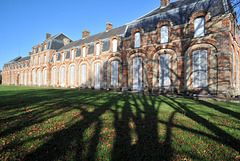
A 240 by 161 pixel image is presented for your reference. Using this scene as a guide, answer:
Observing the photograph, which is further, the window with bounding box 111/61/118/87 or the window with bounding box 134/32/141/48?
the window with bounding box 111/61/118/87

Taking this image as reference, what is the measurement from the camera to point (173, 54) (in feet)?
43.0

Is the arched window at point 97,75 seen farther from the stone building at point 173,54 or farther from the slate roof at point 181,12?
the slate roof at point 181,12

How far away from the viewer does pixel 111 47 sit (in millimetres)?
18922

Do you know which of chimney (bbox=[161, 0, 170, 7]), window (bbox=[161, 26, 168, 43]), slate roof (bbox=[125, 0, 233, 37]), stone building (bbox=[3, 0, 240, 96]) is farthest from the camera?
chimney (bbox=[161, 0, 170, 7])

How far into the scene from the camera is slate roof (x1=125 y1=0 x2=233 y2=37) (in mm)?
11273

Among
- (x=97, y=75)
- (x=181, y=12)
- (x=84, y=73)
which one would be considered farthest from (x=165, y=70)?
(x=84, y=73)

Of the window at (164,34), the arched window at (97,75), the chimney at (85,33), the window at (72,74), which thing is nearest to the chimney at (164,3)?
the window at (164,34)

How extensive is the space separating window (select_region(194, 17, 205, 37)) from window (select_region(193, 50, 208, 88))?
5.37 ft

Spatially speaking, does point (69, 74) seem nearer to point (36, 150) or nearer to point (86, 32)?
point (86, 32)

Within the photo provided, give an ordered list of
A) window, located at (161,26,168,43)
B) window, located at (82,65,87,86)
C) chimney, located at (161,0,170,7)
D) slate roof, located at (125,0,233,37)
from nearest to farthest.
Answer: slate roof, located at (125,0,233,37) → window, located at (161,26,168,43) → chimney, located at (161,0,170,7) → window, located at (82,65,87,86)

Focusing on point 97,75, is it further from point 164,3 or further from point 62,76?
point 164,3

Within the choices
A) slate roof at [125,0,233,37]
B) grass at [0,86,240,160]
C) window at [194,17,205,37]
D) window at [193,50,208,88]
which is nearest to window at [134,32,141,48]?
slate roof at [125,0,233,37]

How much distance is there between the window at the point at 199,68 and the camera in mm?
11445

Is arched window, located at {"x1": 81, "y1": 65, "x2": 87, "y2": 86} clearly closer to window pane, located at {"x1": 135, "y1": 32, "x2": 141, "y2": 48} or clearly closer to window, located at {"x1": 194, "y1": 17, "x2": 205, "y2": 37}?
window pane, located at {"x1": 135, "y1": 32, "x2": 141, "y2": 48}
